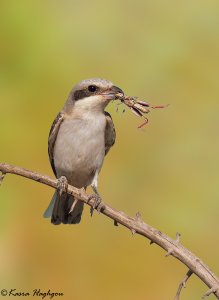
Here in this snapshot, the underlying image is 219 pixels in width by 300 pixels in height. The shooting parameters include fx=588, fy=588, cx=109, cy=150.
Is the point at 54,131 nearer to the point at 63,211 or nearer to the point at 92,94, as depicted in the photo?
the point at 92,94

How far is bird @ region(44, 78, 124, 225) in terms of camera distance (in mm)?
5410

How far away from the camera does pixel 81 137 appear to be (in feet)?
18.0

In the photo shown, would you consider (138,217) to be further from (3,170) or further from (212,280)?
(3,170)

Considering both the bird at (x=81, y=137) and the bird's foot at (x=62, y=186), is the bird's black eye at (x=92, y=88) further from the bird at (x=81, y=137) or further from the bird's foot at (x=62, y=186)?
the bird's foot at (x=62, y=186)

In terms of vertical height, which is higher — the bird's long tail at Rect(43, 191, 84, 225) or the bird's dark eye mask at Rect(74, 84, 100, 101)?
the bird's dark eye mask at Rect(74, 84, 100, 101)

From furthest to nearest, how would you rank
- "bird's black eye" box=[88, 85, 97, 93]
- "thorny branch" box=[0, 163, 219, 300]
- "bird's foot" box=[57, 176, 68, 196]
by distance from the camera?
"bird's black eye" box=[88, 85, 97, 93] → "bird's foot" box=[57, 176, 68, 196] → "thorny branch" box=[0, 163, 219, 300]

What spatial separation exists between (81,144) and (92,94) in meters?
0.49

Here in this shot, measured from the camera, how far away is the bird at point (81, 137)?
541cm

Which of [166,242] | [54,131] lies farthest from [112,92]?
[166,242]

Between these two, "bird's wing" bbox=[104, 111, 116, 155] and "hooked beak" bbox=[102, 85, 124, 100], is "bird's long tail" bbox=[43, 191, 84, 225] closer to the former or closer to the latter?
"bird's wing" bbox=[104, 111, 116, 155]

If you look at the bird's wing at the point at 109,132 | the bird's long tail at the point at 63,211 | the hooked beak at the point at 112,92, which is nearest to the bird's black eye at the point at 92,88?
the hooked beak at the point at 112,92

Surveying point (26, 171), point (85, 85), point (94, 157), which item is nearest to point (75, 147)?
point (94, 157)

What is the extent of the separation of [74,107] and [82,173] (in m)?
0.64

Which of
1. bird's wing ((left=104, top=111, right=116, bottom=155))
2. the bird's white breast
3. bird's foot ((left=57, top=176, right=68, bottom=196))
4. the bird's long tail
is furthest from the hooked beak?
the bird's long tail
